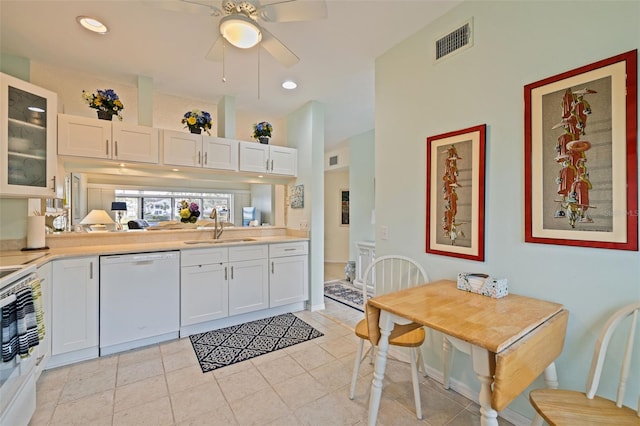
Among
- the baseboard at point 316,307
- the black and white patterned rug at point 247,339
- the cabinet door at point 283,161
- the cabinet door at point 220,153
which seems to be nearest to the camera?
the black and white patterned rug at point 247,339

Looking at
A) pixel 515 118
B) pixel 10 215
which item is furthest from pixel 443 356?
pixel 10 215

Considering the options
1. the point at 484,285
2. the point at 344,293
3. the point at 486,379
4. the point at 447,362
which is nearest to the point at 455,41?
the point at 484,285

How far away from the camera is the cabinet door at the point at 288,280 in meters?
3.35

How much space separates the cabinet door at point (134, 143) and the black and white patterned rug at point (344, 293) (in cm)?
304

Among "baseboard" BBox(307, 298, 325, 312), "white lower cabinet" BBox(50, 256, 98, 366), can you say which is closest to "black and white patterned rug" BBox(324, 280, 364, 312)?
"baseboard" BBox(307, 298, 325, 312)

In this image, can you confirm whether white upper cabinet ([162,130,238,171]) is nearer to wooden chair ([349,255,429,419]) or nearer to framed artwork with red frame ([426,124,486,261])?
wooden chair ([349,255,429,419])

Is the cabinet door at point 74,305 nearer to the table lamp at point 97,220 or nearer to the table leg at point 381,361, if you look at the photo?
the table lamp at point 97,220

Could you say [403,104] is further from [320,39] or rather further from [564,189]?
[564,189]

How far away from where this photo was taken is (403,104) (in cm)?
237

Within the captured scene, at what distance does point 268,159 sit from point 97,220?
90.6 inches

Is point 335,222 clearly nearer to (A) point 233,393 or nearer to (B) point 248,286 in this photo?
(B) point 248,286

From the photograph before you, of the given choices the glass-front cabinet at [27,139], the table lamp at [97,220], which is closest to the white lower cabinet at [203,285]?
the glass-front cabinet at [27,139]

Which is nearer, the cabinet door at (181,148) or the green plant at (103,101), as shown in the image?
the green plant at (103,101)

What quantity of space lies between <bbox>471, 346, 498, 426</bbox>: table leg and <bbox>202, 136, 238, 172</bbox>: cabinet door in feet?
10.2
